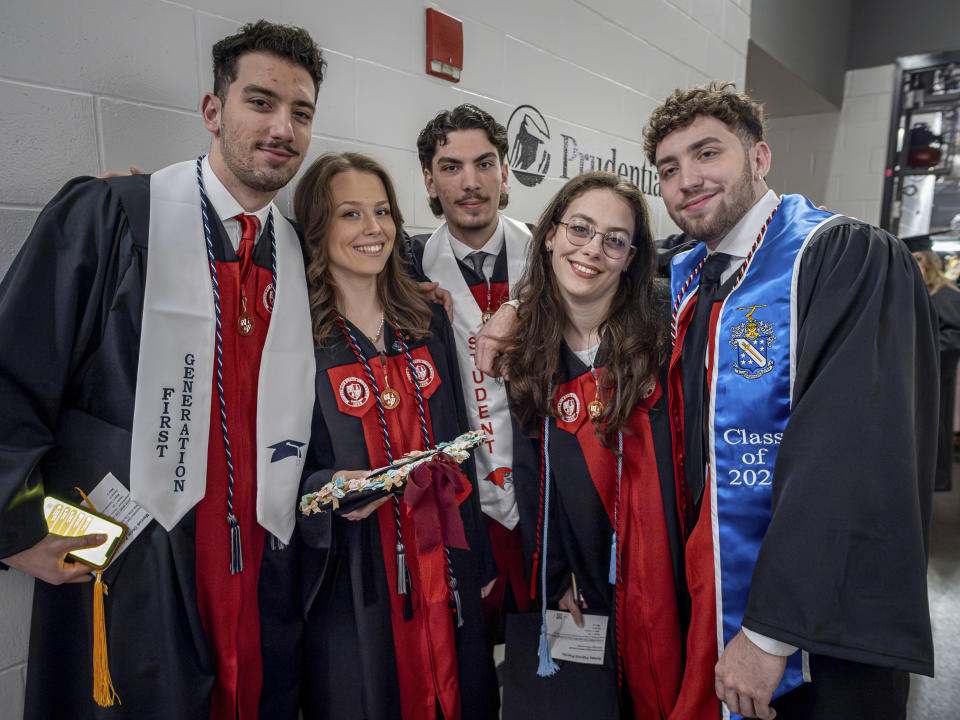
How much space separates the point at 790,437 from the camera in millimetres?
1198

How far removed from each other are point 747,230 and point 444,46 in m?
1.23

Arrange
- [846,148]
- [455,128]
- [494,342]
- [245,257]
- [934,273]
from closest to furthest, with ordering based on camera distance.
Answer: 1. [245,257]
2. [494,342]
3. [455,128]
4. [934,273]
5. [846,148]

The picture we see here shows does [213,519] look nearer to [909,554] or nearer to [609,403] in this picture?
[609,403]

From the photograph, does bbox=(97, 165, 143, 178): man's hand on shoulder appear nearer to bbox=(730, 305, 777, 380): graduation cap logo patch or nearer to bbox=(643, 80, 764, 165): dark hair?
bbox=(643, 80, 764, 165): dark hair

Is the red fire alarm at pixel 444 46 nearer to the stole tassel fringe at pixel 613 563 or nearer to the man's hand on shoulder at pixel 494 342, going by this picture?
the man's hand on shoulder at pixel 494 342

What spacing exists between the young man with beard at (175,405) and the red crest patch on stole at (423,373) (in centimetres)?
27

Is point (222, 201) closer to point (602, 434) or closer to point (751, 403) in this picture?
point (602, 434)

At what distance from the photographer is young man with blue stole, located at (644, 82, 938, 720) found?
112 centimetres

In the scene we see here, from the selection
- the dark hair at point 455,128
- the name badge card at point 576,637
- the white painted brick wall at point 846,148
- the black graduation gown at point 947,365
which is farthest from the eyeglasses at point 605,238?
the white painted brick wall at point 846,148

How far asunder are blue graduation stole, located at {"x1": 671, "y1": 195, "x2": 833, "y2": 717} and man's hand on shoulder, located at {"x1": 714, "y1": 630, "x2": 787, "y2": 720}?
81 mm

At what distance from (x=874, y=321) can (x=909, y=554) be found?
1.53 feet

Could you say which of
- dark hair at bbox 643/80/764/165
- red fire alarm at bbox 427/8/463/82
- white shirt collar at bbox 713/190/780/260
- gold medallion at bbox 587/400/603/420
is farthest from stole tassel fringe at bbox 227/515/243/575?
red fire alarm at bbox 427/8/463/82

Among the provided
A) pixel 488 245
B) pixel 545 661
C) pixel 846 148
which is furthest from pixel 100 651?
pixel 846 148

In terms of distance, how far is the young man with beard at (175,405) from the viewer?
3.55ft
